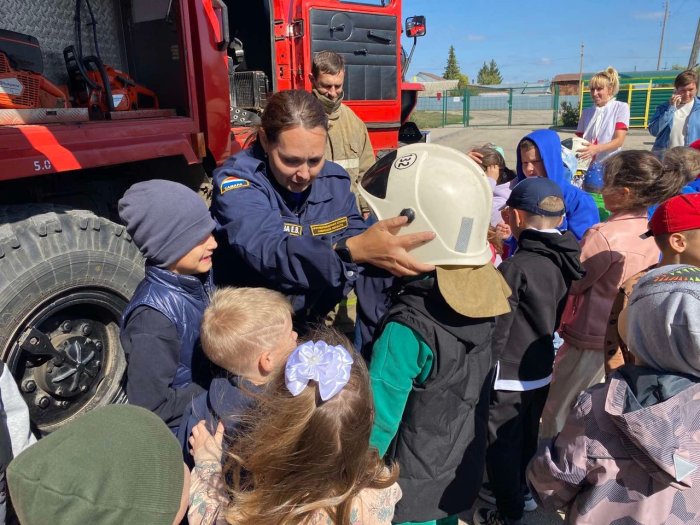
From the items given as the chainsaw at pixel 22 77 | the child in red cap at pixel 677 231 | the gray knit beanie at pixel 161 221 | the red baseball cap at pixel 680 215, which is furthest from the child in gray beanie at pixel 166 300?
the red baseball cap at pixel 680 215

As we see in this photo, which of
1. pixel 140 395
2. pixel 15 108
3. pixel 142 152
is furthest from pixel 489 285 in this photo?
pixel 15 108

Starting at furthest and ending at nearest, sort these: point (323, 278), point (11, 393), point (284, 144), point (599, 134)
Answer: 1. point (599, 134)
2. point (284, 144)
3. point (323, 278)
4. point (11, 393)

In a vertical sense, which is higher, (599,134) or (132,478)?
(599,134)

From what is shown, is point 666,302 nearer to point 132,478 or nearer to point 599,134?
point 132,478

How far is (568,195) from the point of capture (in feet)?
9.81

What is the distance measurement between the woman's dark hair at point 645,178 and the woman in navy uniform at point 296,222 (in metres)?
1.31

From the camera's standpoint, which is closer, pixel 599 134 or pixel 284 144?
pixel 284 144

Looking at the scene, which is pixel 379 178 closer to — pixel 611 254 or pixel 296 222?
pixel 296 222

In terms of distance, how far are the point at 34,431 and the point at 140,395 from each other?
88 cm

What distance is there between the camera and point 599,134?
4895mm

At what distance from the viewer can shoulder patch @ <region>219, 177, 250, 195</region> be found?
69.9 inches

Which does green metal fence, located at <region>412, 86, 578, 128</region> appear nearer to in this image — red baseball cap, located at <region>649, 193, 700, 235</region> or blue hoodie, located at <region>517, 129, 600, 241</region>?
blue hoodie, located at <region>517, 129, 600, 241</region>

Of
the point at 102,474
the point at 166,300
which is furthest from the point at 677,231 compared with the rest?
the point at 102,474

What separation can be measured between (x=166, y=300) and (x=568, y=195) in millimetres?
2330
